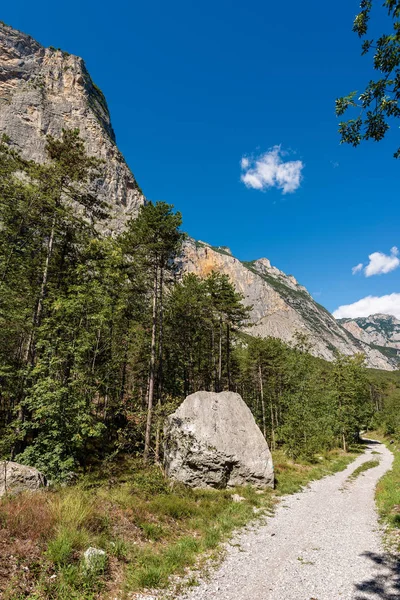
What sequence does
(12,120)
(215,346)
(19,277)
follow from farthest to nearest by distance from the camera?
(12,120) < (215,346) < (19,277)

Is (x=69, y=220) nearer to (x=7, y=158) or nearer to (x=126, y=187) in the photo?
(x=7, y=158)

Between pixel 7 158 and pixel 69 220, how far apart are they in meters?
4.99

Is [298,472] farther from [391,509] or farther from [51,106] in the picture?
[51,106]

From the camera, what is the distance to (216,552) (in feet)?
25.0

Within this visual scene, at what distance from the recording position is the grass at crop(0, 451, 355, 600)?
5.27 m

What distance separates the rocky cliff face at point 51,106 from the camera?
101 m

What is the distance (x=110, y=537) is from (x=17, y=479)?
4.20 metres

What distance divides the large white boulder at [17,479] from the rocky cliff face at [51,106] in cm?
9791

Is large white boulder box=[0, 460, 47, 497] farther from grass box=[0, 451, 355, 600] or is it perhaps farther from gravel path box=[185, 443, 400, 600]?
gravel path box=[185, 443, 400, 600]

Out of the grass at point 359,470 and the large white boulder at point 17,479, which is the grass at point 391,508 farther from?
the large white boulder at point 17,479

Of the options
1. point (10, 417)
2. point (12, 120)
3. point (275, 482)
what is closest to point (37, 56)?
point (12, 120)

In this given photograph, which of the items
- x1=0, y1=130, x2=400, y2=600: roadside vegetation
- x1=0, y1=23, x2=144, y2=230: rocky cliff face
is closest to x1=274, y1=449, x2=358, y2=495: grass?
x1=0, y1=130, x2=400, y2=600: roadside vegetation

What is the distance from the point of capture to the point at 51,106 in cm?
11062

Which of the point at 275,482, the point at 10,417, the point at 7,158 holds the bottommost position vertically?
the point at 275,482
